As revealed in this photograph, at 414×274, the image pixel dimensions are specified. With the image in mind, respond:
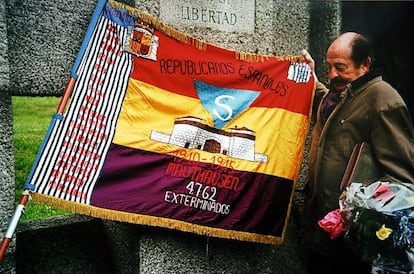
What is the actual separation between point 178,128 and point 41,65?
95 centimetres

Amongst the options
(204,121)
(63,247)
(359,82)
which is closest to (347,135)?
(359,82)

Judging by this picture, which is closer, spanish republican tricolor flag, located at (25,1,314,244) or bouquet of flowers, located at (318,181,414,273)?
bouquet of flowers, located at (318,181,414,273)

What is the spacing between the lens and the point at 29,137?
5.36 m

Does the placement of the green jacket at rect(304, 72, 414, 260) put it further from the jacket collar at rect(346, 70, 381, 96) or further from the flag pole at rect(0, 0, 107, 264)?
the flag pole at rect(0, 0, 107, 264)

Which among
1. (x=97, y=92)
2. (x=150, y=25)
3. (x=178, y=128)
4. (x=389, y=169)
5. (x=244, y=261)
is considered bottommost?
(x=244, y=261)

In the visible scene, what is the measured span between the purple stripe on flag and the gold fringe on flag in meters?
0.03

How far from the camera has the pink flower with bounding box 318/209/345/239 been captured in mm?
3246

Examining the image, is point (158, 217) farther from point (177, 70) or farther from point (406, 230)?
point (406, 230)

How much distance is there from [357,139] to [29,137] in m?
3.39

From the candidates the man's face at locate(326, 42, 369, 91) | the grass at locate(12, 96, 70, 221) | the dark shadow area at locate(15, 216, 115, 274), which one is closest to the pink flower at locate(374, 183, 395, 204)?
the man's face at locate(326, 42, 369, 91)

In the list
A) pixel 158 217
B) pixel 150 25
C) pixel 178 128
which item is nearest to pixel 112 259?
pixel 158 217

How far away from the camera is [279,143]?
377cm

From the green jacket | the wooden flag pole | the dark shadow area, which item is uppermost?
the green jacket

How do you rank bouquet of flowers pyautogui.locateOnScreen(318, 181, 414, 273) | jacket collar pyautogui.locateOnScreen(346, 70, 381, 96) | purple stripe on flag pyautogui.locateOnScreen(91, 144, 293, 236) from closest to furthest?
bouquet of flowers pyautogui.locateOnScreen(318, 181, 414, 273), purple stripe on flag pyautogui.locateOnScreen(91, 144, 293, 236), jacket collar pyautogui.locateOnScreen(346, 70, 381, 96)
